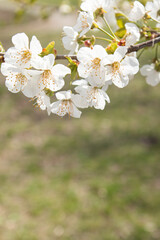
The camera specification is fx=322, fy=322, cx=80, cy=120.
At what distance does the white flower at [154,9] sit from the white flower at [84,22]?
27 cm

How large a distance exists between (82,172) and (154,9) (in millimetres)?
2255

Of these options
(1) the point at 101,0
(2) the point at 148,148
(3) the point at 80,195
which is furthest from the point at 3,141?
(1) the point at 101,0

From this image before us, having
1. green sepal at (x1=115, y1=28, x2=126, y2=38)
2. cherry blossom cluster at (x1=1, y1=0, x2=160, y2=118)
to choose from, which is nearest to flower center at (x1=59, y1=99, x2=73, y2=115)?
cherry blossom cluster at (x1=1, y1=0, x2=160, y2=118)

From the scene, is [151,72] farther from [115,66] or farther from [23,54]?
[23,54]

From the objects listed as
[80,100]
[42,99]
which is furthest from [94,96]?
[42,99]

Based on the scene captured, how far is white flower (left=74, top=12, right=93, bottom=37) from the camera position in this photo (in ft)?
3.14

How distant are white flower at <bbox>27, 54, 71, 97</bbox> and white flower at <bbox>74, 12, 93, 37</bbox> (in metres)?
0.14

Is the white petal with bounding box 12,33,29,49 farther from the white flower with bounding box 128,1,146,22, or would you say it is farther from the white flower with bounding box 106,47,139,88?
the white flower with bounding box 128,1,146,22

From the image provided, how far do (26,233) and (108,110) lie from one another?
230 cm

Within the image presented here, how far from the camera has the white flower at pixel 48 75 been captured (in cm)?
88

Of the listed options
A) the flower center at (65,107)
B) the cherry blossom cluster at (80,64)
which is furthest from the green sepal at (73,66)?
the flower center at (65,107)

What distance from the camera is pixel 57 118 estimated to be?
433 cm

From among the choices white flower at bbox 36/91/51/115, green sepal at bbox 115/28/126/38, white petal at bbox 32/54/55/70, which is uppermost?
green sepal at bbox 115/28/126/38

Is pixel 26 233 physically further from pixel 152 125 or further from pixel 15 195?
pixel 152 125
